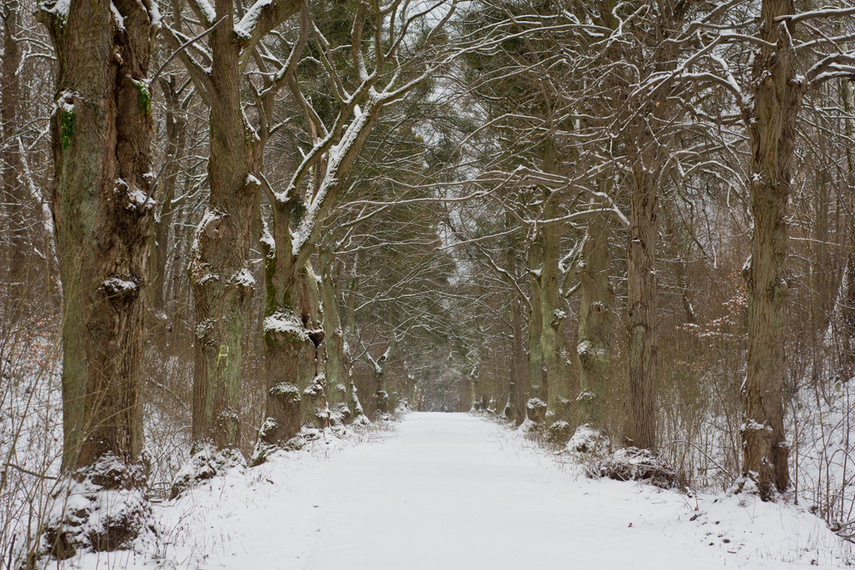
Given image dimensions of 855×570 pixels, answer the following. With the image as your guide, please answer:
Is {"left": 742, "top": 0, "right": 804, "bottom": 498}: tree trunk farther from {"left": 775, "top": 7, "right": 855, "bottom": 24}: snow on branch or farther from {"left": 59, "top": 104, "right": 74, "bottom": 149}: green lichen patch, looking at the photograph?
{"left": 59, "top": 104, "right": 74, "bottom": 149}: green lichen patch

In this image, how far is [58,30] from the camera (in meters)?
4.63

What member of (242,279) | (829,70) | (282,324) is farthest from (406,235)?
(829,70)

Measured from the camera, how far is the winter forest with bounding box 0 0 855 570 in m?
4.54

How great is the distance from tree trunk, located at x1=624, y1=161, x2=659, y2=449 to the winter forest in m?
0.03

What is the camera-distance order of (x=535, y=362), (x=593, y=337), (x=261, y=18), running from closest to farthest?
(x=261, y=18) → (x=593, y=337) → (x=535, y=362)

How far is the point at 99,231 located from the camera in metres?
4.58

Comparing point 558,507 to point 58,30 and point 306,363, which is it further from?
point 306,363

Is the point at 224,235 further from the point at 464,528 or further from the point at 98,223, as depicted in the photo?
the point at 464,528

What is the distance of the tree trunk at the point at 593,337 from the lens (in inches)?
492

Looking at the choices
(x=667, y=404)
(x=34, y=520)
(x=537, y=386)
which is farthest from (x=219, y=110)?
(x=537, y=386)

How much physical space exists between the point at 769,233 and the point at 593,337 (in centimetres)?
664

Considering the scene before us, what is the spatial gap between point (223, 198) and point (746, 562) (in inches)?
264

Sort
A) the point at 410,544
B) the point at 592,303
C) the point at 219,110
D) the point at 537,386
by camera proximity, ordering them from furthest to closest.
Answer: the point at 537,386, the point at 592,303, the point at 219,110, the point at 410,544

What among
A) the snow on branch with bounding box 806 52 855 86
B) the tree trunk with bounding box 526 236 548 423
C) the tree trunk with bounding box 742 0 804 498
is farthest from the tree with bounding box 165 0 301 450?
the tree trunk with bounding box 526 236 548 423
